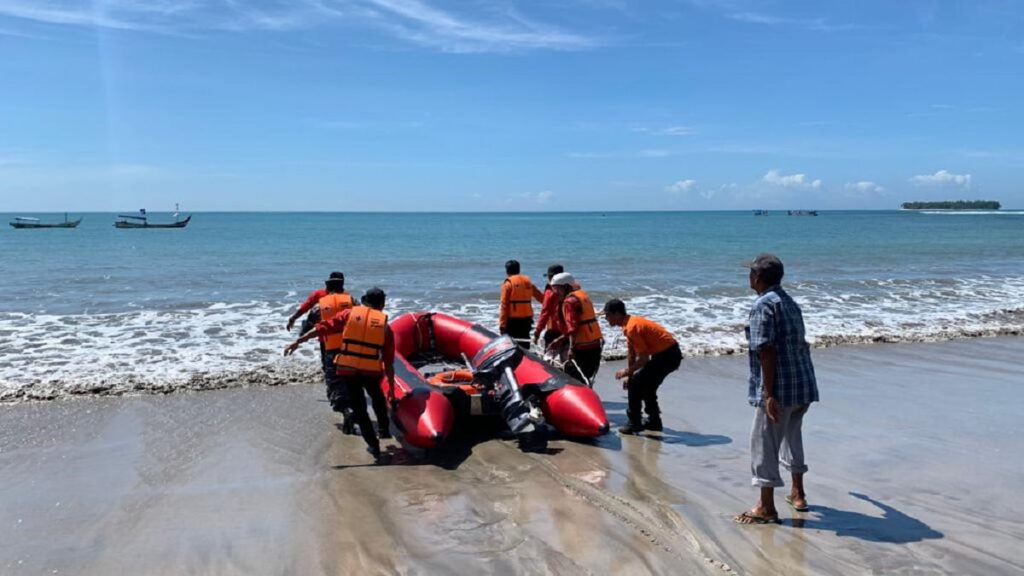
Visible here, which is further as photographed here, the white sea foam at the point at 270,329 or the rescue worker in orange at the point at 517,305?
the white sea foam at the point at 270,329

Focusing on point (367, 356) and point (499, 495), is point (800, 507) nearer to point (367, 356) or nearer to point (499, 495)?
point (499, 495)

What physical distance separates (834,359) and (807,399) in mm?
6198

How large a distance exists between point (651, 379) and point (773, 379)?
2.19 meters

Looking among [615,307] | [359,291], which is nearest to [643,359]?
[615,307]

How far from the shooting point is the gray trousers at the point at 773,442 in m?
4.11

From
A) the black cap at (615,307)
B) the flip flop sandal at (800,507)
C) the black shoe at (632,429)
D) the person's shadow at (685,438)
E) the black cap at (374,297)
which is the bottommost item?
the person's shadow at (685,438)

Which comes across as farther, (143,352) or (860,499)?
(143,352)

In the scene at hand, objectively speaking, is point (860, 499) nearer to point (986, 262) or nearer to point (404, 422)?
point (404, 422)

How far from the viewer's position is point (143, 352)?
9945 mm

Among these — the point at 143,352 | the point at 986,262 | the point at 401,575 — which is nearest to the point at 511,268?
the point at 401,575

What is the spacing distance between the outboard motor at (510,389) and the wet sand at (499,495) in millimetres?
189

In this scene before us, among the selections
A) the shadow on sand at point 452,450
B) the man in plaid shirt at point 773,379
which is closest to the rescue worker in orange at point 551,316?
the shadow on sand at point 452,450

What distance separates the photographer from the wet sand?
12.7ft

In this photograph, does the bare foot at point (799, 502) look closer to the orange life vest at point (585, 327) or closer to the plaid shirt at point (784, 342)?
the plaid shirt at point (784, 342)
